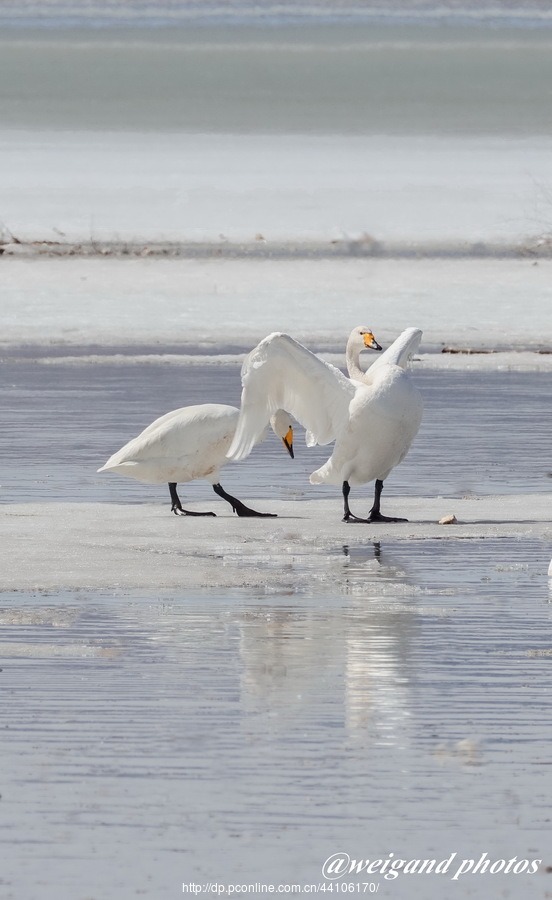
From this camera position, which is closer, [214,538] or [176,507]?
[214,538]

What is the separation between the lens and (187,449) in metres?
11.7

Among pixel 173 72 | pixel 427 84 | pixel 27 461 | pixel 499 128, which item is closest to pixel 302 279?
pixel 27 461

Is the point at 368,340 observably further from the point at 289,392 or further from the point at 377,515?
the point at 377,515

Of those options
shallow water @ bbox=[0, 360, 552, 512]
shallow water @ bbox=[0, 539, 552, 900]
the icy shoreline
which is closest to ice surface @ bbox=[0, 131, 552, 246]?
shallow water @ bbox=[0, 360, 552, 512]

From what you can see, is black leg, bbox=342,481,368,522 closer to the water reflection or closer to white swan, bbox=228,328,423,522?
white swan, bbox=228,328,423,522

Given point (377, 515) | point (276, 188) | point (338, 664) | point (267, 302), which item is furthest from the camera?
point (276, 188)

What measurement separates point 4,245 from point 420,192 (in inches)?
703

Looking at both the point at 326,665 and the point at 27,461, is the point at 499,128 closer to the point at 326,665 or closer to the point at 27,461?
the point at 27,461

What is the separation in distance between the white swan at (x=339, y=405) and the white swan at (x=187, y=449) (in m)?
0.15

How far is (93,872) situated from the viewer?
18.0 feet

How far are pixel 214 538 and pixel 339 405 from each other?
117cm

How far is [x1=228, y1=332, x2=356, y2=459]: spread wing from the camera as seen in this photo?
1138cm

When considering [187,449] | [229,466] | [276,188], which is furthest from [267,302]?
[276,188]

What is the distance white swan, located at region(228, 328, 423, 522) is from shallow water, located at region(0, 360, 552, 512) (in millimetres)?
1044
